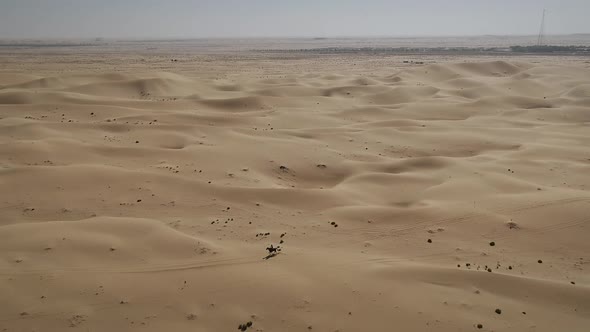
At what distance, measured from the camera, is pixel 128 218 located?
7570 mm

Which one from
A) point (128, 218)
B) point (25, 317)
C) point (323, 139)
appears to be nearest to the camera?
point (25, 317)

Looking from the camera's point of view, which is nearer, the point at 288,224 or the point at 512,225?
the point at 512,225

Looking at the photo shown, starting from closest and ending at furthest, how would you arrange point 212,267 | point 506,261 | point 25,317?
point 25,317 → point 212,267 → point 506,261

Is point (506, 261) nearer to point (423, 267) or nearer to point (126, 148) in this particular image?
point (423, 267)

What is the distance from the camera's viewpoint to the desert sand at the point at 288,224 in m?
5.37

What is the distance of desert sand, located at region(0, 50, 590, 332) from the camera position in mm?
5371

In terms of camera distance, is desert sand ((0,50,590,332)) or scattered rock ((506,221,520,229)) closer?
desert sand ((0,50,590,332))

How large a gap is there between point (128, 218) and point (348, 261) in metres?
3.87

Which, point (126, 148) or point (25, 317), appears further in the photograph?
point (126, 148)

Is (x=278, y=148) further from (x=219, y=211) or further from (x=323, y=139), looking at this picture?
(x=219, y=211)

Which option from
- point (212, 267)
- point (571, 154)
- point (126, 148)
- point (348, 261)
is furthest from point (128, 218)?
point (571, 154)

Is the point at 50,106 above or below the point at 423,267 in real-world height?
above

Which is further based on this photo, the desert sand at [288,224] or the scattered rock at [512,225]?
the scattered rock at [512,225]

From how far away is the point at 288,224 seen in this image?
784 cm
